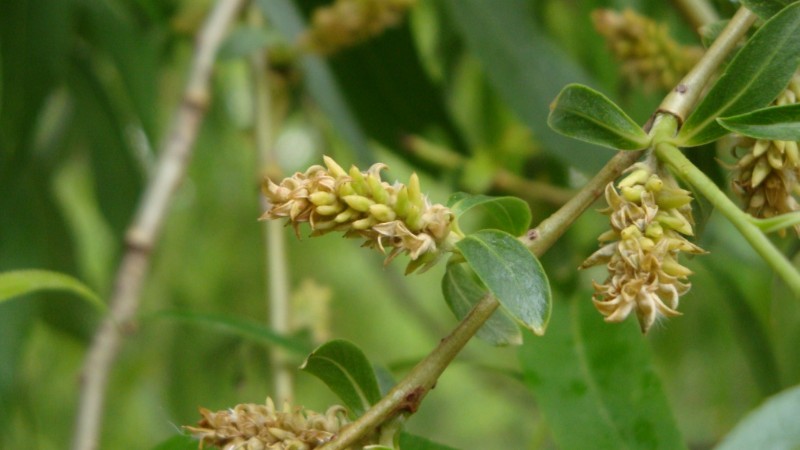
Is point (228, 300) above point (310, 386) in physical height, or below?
above

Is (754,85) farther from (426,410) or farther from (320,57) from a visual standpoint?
(426,410)

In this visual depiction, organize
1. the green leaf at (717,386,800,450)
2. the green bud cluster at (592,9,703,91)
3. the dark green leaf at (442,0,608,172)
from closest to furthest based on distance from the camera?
the green leaf at (717,386,800,450) < the green bud cluster at (592,9,703,91) < the dark green leaf at (442,0,608,172)

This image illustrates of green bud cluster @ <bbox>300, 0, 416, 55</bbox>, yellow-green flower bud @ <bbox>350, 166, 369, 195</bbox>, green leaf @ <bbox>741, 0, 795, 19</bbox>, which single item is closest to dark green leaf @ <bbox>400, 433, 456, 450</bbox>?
yellow-green flower bud @ <bbox>350, 166, 369, 195</bbox>

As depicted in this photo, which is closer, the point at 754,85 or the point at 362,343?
the point at 754,85

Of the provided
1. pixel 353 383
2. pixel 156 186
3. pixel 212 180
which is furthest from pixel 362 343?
pixel 353 383

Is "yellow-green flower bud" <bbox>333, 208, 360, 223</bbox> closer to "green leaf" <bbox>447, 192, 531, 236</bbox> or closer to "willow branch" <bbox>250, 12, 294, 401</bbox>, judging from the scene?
"green leaf" <bbox>447, 192, 531, 236</bbox>

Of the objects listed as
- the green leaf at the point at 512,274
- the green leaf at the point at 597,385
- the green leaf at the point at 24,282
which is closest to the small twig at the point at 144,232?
the green leaf at the point at 24,282
